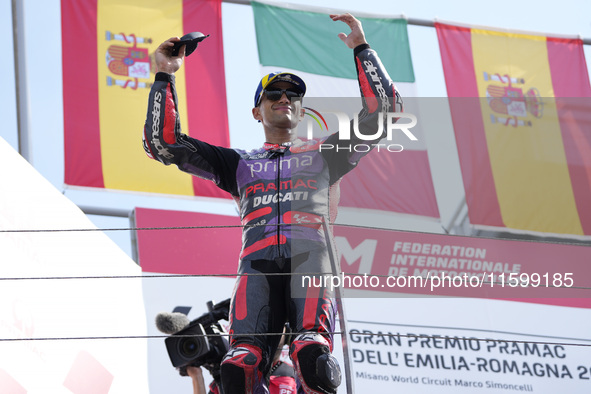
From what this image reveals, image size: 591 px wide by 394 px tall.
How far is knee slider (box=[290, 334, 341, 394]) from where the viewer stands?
244 cm

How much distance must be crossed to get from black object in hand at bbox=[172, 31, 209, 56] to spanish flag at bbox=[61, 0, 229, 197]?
3373mm

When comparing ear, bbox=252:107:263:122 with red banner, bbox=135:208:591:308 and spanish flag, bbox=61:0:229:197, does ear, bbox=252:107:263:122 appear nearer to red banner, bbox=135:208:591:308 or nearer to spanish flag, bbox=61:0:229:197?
red banner, bbox=135:208:591:308

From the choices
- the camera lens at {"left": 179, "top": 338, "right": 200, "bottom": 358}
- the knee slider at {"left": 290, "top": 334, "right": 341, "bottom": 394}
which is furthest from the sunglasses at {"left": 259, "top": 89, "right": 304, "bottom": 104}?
the camera lens at {"left": 179, "top": 338, "right": 200, "bottom": 358}

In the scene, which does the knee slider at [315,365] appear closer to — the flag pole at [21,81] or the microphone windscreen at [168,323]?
the microphone windscreen at [168,323]

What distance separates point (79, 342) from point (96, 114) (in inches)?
125

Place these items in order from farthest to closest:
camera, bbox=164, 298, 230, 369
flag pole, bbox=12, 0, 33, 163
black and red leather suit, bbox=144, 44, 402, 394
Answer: flag pole, bbox=12, 0, 33, 163
camera, bbox=164, 298, 230, 369
black and red leather suit, bbox=144, 44, 402, 394

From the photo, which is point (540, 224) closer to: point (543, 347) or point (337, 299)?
point (543, 347)

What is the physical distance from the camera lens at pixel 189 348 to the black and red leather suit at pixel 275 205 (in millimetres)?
859

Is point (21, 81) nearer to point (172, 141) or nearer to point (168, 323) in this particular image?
point (168, 323)

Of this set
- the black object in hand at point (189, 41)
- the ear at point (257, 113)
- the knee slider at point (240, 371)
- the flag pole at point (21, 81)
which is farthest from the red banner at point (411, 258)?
the knee slider at point (240, 371)

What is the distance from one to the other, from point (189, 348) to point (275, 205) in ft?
3.52

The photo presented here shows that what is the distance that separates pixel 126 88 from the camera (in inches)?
262

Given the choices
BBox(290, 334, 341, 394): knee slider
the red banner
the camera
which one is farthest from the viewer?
the red banner

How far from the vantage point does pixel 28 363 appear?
324 centimetres
